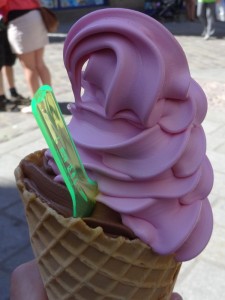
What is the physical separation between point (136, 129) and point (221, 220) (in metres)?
2.09

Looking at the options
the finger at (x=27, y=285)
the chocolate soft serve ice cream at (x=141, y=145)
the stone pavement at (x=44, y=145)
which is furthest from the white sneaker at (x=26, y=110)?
the chocolate soft serve ice cream at (x=141, y=145)

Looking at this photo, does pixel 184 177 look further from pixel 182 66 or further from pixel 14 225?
pixel 14 225

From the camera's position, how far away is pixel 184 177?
4.85 ft

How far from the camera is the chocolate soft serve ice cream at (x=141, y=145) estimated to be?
Result: 1.42 metres

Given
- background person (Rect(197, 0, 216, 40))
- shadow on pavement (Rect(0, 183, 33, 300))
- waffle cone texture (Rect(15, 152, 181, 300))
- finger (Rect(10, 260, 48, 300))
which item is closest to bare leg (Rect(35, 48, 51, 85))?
shadow on pavement (Rect(0, 183, 33, 300))

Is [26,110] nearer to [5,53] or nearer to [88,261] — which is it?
[5,53]

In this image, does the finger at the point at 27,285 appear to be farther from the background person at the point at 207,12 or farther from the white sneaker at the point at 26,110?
the background person at the point at 207,12

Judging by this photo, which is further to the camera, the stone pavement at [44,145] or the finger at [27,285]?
the stone pavement at [44,145]

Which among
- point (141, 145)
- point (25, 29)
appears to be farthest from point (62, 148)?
point (25, 29)

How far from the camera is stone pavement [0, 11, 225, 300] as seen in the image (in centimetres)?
281

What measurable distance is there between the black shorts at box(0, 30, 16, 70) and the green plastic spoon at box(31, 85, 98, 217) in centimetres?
434

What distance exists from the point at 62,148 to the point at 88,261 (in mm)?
354

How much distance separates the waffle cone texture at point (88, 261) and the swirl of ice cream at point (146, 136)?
69 mm

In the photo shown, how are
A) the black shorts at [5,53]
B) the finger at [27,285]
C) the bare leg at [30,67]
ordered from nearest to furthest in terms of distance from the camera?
the finger at [27,285], the bare leg at [30,67], the black shorts at [5,53]
